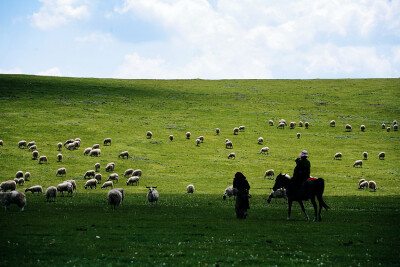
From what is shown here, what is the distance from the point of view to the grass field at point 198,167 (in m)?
14.8

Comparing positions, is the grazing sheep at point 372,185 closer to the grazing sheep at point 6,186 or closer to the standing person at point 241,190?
the standing person at point 241,190

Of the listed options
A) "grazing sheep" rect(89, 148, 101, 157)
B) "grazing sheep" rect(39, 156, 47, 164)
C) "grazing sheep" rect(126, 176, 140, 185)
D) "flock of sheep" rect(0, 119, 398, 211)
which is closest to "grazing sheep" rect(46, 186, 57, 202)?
"flock of sheep" rect(0, 119, 398, 211)

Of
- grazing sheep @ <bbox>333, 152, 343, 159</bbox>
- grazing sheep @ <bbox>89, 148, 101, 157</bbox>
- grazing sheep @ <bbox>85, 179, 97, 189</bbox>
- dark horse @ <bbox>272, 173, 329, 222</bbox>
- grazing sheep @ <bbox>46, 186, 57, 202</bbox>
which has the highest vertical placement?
dark horse @ <bbox>272, 173, 329, 222</bbox>

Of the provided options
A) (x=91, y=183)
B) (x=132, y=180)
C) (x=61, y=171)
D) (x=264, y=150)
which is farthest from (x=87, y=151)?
(x=264, y=150)

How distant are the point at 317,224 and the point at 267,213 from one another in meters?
5.69

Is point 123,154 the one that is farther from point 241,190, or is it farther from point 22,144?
point 241,190

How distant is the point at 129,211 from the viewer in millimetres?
26078

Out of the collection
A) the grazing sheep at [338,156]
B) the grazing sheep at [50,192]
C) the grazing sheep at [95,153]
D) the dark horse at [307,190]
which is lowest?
the grazing sheep at [50,192]

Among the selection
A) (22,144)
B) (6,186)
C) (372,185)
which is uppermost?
(22,144)

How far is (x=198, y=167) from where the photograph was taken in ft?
178

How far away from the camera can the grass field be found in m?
14.8


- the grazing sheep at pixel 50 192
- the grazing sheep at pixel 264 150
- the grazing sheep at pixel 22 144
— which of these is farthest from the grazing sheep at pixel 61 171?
the grazing sheep at pixel 264 150

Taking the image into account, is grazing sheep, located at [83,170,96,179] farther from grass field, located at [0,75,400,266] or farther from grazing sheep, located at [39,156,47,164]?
grazing sheep, located at [39,156,47,164]

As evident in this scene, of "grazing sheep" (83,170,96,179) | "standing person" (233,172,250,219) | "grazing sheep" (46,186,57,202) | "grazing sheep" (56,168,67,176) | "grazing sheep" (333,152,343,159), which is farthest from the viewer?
"grazing sheep" (333,152,343,159)
